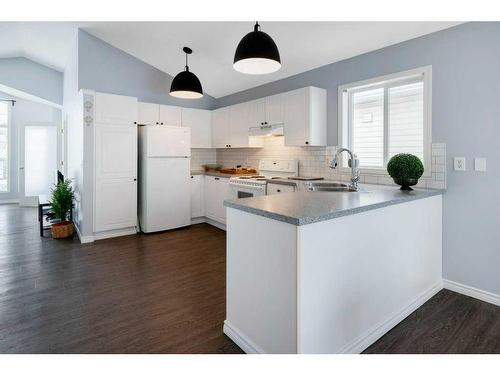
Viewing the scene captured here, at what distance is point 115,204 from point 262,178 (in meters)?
2.21

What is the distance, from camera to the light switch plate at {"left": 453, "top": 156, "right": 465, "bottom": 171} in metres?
2.74

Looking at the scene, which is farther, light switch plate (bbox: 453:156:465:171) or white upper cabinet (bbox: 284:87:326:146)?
white upper cabinet (bbox: 284:87:326:146)

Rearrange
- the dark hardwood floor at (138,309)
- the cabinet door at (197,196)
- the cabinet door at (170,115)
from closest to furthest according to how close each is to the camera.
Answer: the dark hardwood floor at (138,309)
the cabinet door at (170,115)
the cabinet door at (197,196)

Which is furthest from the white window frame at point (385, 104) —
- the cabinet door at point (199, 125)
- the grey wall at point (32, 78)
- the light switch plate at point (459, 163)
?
the grey wall at point (32, 78)

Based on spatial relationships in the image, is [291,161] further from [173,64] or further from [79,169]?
[79,169]

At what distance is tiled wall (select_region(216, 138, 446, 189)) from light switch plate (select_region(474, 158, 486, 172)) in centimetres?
25

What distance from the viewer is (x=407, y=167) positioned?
8.76 ft

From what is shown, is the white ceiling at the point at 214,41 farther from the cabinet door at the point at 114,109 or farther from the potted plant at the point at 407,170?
the potted plant at the point at 407,170

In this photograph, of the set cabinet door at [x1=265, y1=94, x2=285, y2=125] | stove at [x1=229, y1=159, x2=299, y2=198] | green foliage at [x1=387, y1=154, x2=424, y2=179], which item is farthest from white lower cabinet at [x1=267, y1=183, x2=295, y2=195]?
green foliage at [x1=387, y1=154, x2=424, y2=179]

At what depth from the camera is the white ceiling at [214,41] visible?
321 centimetres

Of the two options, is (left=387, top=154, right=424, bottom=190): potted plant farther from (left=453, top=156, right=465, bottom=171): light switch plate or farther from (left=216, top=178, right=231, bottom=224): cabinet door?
(left=216, top=178, right=231, bottom=224): cabinet door

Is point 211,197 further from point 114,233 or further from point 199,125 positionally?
point 114,233

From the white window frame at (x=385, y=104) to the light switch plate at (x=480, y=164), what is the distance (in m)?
0.38

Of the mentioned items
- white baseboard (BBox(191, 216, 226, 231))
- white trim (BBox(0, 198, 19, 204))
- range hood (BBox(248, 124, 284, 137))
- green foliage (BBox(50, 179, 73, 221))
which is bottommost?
white baseboard (BBox(191, 216, 226, 231))
